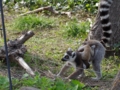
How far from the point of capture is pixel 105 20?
630 centimetres

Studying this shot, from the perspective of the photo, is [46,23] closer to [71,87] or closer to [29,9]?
[29,9]

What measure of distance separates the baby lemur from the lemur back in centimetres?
74

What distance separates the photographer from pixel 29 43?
283 inches

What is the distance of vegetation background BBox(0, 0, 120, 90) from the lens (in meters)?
4.60

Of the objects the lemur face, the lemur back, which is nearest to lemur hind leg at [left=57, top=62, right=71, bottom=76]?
the lemur face

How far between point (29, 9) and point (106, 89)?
540 cm

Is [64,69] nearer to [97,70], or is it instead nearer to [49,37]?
[97,70]

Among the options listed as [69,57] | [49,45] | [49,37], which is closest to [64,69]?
[69,57]

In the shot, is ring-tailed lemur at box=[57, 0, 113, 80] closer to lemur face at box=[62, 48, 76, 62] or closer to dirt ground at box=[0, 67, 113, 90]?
lemur face at box=[62, 48, 76, 62]

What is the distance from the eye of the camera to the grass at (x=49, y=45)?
448cm

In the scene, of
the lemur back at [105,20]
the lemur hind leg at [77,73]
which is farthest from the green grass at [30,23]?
the lemur hind leg at [77,73]

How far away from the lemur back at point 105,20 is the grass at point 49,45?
1.40 ft

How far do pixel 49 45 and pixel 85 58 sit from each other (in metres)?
1.84

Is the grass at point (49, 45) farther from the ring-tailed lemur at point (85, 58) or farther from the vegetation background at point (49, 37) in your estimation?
the ring-tailed lemur at point (85, 58)
